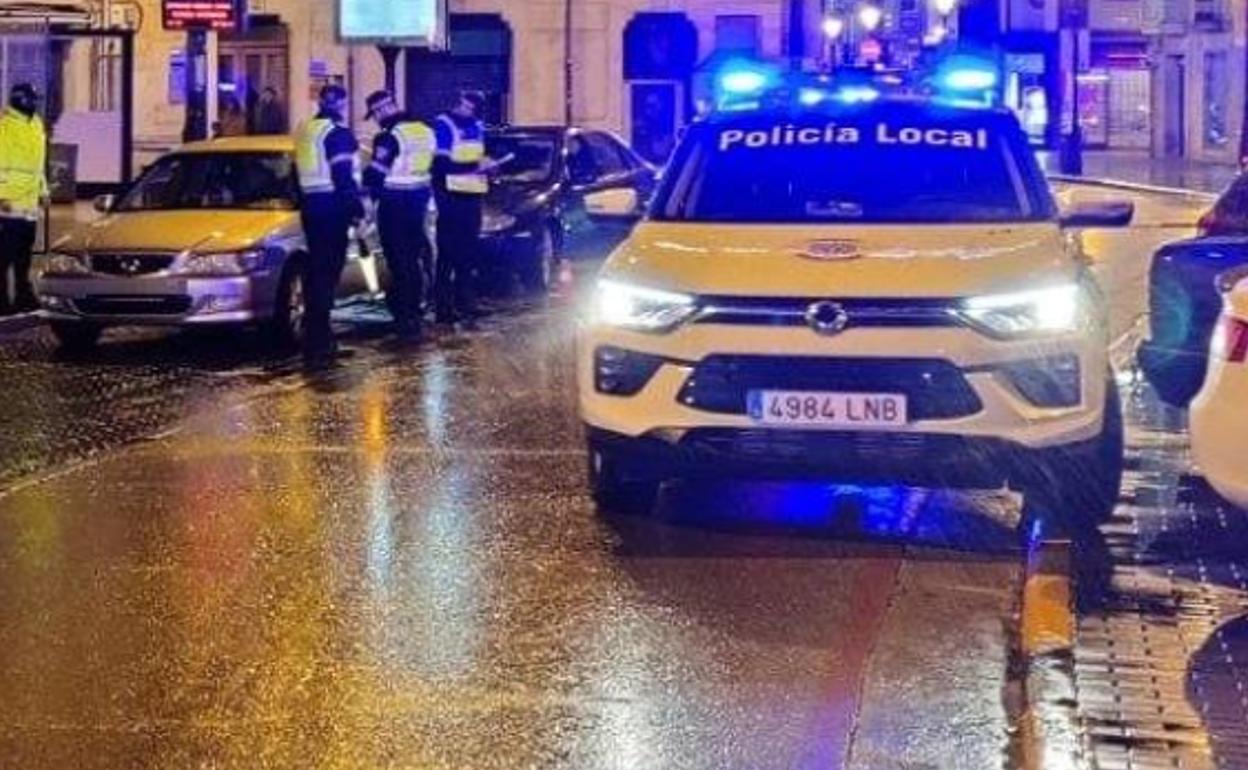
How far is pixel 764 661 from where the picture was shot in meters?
6.75

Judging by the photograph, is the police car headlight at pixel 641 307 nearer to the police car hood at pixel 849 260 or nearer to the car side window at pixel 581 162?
the police car hood at pixel 849 260

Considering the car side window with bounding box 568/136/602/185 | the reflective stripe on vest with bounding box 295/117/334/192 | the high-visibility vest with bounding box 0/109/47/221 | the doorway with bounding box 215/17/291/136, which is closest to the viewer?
the reflective stripe on vest with bounding box 295/117/334/192

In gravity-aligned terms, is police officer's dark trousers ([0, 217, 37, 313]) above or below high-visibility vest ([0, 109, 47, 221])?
below

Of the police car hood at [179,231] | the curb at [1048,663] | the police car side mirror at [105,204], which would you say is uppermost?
the police car side mirror at [105,204]

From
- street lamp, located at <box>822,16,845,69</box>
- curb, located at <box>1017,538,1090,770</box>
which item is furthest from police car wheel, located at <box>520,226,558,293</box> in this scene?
curb, located at <box>1017,538,1090,770</box>

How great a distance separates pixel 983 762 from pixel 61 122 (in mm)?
23983

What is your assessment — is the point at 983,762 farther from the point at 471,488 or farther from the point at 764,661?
the point at 471,488

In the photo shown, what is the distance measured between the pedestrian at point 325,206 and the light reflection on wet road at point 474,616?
13.5 feet

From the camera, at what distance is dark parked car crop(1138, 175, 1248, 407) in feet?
32.8

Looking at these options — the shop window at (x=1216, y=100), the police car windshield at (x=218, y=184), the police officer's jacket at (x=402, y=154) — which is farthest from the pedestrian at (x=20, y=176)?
the shop window at (x=1216, y=100)

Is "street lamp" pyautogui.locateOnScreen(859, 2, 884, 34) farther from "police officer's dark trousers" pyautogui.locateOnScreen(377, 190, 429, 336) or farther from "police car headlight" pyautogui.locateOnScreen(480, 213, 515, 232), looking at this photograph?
"police officer's dark trousers" pyautogui.locateOnScreen(377, 190, 429, 336)

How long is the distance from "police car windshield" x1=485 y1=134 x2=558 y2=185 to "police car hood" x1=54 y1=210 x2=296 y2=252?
4.63 metres

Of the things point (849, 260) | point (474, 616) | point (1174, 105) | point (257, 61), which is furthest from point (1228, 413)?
point (1174, 105)

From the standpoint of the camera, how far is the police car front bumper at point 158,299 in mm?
14750
